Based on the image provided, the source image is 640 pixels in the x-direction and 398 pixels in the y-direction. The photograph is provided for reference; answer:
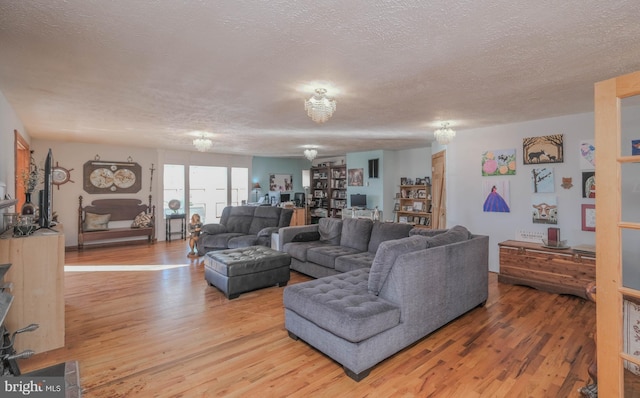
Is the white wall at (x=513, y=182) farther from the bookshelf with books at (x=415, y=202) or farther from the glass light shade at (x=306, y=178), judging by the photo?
the glass light shade at (x=306, y=178)

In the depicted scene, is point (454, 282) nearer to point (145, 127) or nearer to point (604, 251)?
point (604, 251)

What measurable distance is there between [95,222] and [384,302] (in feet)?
A: 22.7

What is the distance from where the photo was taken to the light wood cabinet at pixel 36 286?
2.42 metres

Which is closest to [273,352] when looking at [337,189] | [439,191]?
[439,191]

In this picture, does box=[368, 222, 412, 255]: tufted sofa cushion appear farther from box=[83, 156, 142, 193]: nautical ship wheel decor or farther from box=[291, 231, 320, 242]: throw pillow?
Result: box=[83, 156, 142, 193]: nautical ship wheel decor

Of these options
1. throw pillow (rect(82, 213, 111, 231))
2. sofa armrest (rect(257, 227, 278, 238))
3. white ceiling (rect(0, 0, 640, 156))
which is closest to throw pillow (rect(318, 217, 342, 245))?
sofa armrest (rect(257, 227, 278, 238))

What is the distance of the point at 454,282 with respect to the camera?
294 cm

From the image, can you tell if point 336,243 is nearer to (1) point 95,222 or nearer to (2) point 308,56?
(2) point 308,56

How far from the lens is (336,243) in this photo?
487cm

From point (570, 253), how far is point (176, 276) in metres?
5.22

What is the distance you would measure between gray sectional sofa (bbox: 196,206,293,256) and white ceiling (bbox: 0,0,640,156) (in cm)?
221

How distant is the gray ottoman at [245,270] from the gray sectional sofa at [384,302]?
1209 mm

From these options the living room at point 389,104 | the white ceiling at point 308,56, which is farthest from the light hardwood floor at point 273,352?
the white ceiling at point 308,56

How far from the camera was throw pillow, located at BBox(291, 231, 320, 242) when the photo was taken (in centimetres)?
494
